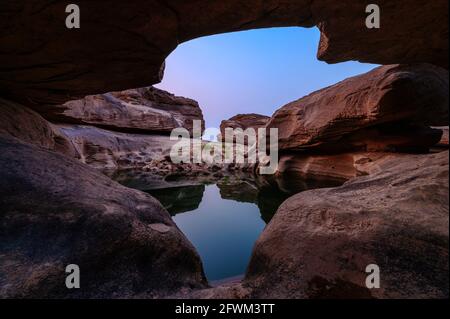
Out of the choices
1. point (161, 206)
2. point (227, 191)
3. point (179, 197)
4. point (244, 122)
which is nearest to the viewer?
point (161, 206)

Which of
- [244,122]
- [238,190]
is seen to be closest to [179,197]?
[238,190]

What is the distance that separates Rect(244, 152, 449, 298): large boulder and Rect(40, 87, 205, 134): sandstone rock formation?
13299 mm

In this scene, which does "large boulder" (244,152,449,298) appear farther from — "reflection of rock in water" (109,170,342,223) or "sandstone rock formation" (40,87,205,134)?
"sandstone rock formation" (40,87,205,134)

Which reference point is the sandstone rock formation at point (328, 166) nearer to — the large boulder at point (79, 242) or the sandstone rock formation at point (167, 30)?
the sandstone rock formation at point (167, 30)

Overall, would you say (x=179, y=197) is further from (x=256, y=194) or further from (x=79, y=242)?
(x=79, y=242)

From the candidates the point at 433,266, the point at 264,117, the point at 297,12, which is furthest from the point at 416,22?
the point at 264,117

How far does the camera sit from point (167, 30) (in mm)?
2852

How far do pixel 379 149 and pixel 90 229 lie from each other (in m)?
10.5

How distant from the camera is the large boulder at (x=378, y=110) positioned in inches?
256

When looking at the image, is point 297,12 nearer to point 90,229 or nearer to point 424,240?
point 424,240

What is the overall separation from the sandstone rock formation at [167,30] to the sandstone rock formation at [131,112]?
978 centimetres

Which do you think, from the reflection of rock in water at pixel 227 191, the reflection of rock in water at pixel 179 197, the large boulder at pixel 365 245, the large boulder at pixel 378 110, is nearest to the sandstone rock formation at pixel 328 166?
the reflection of rock in water at pixel 227 191

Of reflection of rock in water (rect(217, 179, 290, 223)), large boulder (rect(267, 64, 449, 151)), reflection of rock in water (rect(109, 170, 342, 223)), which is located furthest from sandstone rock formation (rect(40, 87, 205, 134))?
large boulder (rect(267, 64, 449, 151))

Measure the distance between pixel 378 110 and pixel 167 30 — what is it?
7.75 m
